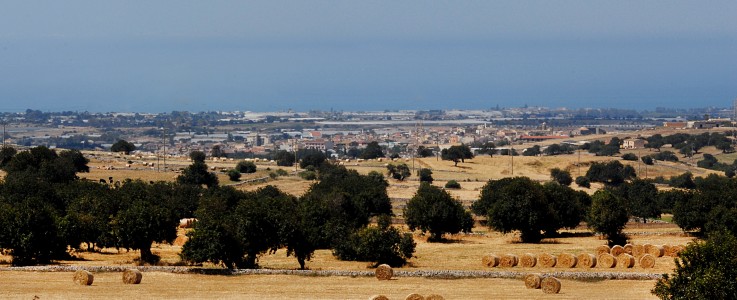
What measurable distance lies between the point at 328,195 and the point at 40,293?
42.3 meters

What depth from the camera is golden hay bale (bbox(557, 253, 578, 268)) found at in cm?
5750

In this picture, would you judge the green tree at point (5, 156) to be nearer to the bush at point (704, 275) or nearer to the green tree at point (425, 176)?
the green tree at point (425, 176)

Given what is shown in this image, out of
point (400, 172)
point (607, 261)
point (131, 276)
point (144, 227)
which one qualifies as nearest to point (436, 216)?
point (607, 261)

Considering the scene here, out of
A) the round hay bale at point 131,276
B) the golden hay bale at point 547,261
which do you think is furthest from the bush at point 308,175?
the round hay bale at point 131,276

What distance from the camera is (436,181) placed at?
414ft

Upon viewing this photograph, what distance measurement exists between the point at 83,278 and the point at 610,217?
118 feet

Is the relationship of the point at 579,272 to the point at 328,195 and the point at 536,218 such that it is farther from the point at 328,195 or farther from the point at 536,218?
the point at 328,195

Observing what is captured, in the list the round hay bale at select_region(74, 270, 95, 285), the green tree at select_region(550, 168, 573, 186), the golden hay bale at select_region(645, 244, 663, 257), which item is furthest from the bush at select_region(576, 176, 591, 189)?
the round hay bale at select_region(74, 270, 95, 285)

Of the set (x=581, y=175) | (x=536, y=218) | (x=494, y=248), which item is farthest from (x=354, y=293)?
(x=581, y=175)

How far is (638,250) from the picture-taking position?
62.9 m

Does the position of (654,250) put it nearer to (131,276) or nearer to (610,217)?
(610,217)

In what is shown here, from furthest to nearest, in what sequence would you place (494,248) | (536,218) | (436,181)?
(436,181) → (536,218) → (494,248)

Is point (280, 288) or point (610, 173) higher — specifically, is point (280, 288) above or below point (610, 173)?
above

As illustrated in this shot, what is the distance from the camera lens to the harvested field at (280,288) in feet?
150
